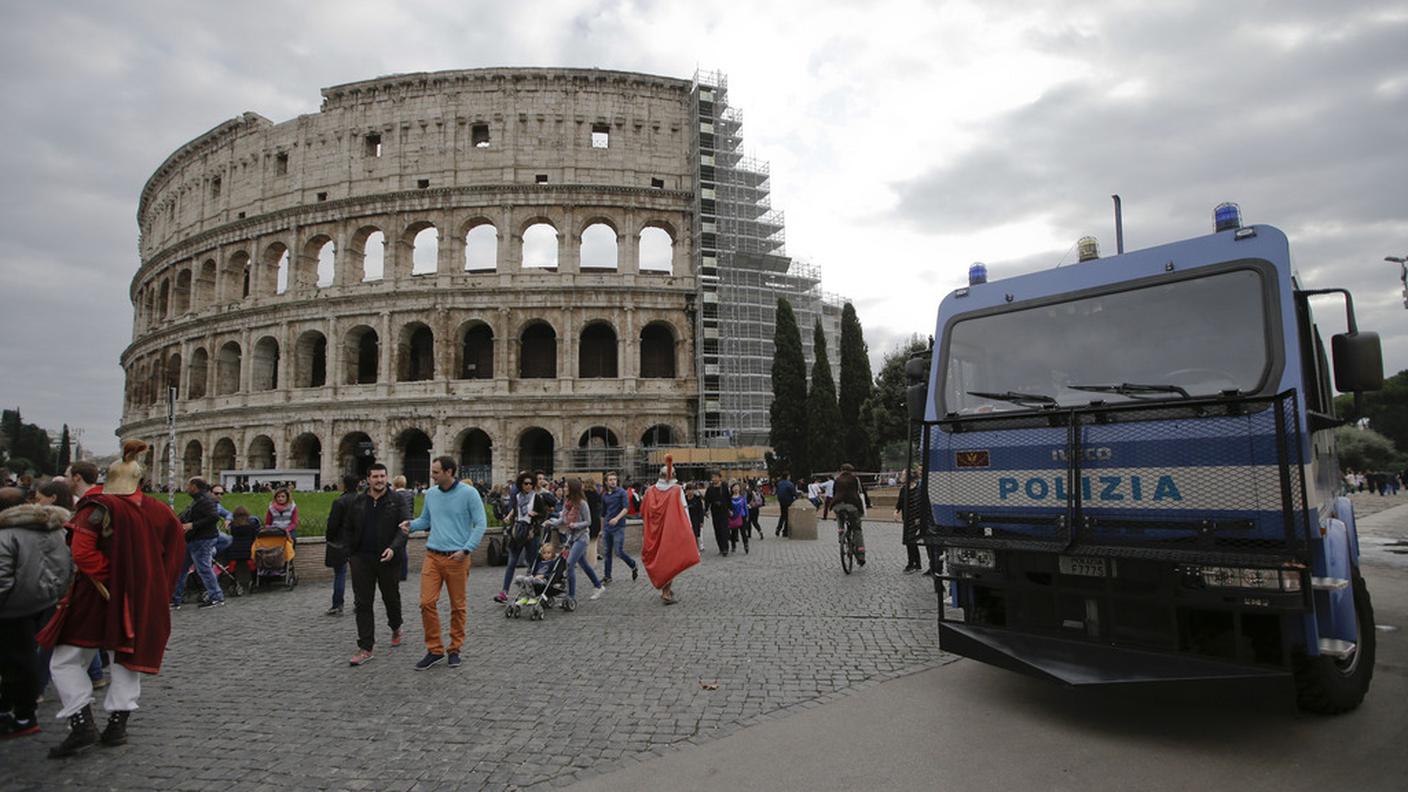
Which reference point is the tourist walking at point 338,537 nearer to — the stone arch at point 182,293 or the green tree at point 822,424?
the green tree at point 822,424

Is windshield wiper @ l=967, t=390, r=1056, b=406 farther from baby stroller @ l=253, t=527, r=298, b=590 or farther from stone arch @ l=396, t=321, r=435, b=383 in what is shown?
stone arch @ l=396, t=321, r=435, b=383

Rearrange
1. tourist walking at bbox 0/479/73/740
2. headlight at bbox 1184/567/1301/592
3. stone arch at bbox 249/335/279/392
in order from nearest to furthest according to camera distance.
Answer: headlight at bbox 1184/567/1301/592
tourist walking at bbox 0/479/73/740
stone arch at bbox 249/335/279/392

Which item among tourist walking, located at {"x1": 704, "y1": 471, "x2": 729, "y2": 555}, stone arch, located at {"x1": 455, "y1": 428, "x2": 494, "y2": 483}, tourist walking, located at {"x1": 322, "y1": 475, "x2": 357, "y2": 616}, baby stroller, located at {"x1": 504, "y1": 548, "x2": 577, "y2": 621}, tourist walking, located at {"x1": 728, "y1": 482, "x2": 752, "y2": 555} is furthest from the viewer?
stone arch, located at {"x1": 455, "y1": 428, "x2": 494, "y2": 483}

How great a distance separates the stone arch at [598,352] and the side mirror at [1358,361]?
31044 millimetres

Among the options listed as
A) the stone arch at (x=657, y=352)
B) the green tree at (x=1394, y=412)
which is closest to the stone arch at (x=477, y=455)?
the stone arch at (x=657, y=352)

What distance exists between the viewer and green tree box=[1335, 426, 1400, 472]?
137ft

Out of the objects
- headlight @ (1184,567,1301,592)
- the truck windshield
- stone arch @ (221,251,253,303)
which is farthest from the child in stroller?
stone arch @ (221,251,253,303)

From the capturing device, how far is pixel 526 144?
33344mm

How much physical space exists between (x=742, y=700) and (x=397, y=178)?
3435 centimetres

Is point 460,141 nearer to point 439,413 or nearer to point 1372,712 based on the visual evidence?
point 439,413

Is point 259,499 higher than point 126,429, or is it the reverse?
point 126,429

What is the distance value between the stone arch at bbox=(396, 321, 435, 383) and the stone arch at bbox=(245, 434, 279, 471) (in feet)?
23.8

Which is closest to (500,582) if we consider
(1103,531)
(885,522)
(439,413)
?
(1103,531)

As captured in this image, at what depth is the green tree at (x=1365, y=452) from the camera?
41812mm
